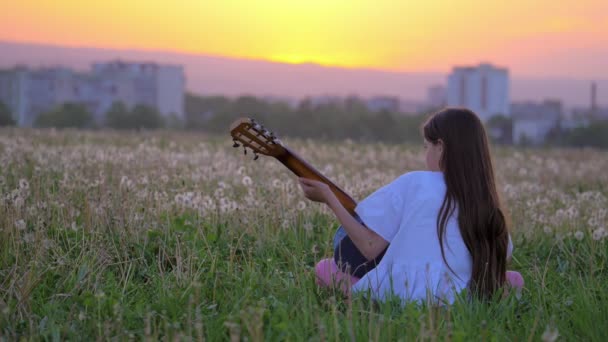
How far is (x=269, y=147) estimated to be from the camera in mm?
4371

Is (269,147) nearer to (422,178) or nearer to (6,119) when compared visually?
(422,178)

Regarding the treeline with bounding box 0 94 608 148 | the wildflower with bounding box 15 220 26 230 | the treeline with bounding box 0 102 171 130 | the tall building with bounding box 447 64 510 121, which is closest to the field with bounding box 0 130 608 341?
the wildflower with bounding box 15 220 26 230

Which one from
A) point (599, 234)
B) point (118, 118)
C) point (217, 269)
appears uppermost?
point (118, 118)

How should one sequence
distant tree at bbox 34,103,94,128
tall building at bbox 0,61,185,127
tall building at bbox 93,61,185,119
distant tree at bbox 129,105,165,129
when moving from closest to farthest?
distant tree at bbox 34,103,94,128 < distant tree at bbox 129,105,165,129 < tall building at bbox 0,61,185,127 < tall building at bbox 93,61,185,119

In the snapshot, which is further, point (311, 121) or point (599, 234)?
point (311, 121)

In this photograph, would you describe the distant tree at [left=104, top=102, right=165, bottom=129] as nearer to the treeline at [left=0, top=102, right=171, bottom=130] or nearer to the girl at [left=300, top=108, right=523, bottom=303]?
the treeline at [left=0, top=102, right=171, bottom=130]

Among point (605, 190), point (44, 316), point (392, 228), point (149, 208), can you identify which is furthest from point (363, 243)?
point (605, 190)

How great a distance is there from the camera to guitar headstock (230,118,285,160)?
165 inches

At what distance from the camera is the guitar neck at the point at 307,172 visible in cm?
452

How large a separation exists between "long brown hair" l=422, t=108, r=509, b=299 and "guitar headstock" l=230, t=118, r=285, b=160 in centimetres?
91

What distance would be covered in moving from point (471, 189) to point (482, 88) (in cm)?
18640

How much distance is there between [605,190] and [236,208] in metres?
7.67

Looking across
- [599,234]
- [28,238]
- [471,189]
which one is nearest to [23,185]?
[28,238]

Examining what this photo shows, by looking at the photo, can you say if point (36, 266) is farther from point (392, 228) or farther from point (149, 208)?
point (392, 228)
